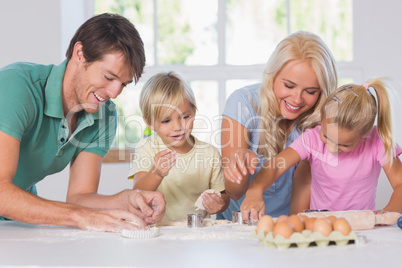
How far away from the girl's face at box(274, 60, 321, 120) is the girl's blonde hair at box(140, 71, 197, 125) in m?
0.43

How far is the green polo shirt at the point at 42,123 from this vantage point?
4.62 feet

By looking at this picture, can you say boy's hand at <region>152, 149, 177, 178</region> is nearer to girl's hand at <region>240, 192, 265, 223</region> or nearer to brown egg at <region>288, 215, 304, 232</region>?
girl's hand at <region>240, 192, 265, 223</region>

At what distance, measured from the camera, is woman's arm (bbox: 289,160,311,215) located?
187 centimetres

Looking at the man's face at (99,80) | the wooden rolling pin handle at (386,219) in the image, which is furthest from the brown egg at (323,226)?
the man's face at (99,80)

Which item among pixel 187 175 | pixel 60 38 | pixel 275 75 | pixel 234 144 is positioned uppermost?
pixel 60 38

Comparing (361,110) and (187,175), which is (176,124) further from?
(361,110)

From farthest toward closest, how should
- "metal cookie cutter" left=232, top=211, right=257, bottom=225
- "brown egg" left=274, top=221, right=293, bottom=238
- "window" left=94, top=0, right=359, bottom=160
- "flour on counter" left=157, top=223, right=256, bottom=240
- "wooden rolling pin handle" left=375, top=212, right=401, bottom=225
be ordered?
"window" left=94, top=0, right=359, bottom=160 < "metal cookie cutter" left=232, top=211, right=257, bottom=225 < "wooden rolling pin handle" left=375, top=212, right=401, bottom=225 < "flour on counter" left=157, top=223, right=256, bottom=240 < "brown egg" left=274, top=221, right=293, bottom=238

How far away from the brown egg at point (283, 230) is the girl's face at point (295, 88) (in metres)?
0.75

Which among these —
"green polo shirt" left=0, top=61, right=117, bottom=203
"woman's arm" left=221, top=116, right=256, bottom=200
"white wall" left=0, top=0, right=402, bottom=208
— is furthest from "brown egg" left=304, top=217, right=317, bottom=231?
A: "white wall" left=0, top=0, right=402, bottom=208

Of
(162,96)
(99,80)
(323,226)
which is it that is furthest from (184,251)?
(162,96)

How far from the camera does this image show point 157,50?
3748 mm

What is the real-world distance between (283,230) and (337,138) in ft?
2.34

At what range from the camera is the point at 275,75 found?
177 centimetres

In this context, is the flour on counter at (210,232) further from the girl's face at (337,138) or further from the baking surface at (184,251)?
the girl's face at (337,138)
